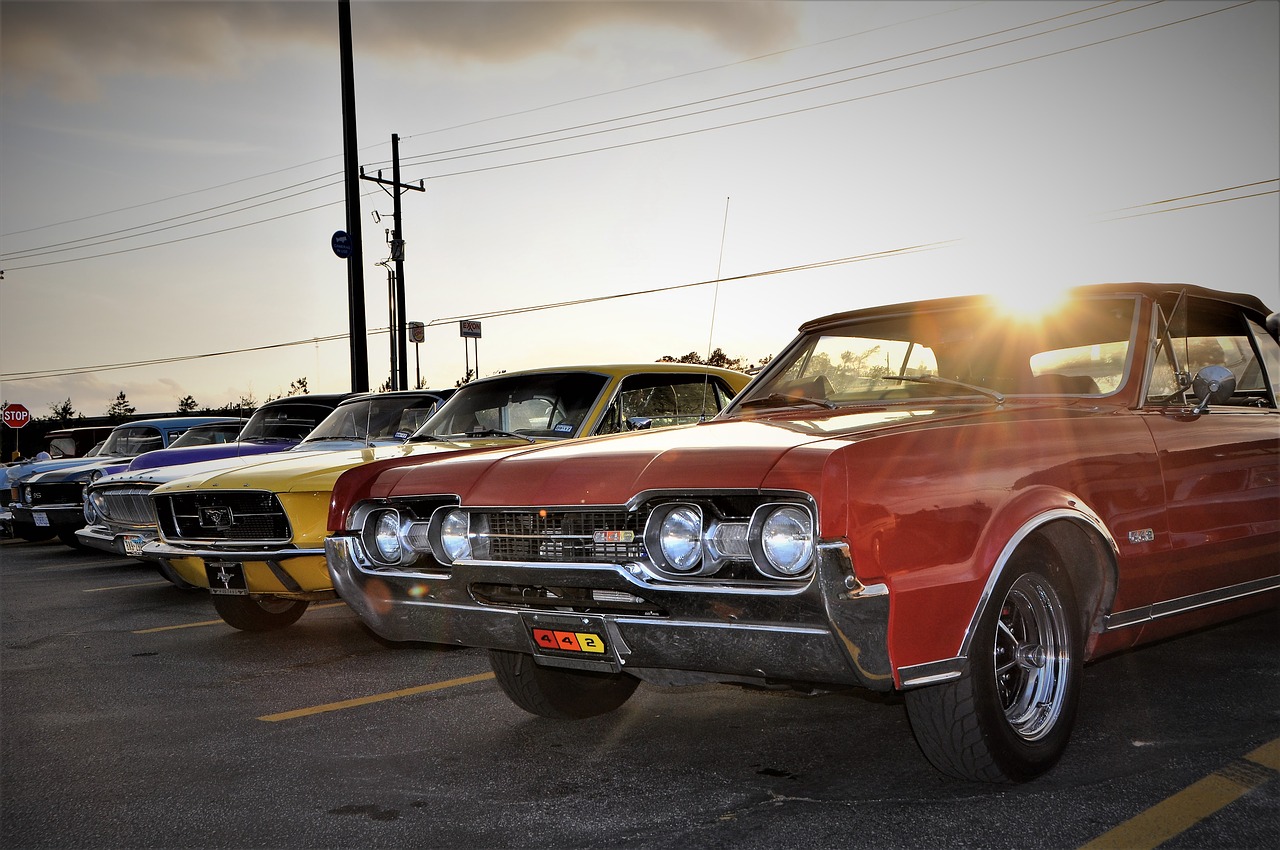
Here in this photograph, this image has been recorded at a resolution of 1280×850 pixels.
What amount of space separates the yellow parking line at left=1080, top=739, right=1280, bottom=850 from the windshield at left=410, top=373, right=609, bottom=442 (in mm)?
3987

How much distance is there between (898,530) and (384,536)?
1.90 metres

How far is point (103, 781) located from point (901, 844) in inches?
108

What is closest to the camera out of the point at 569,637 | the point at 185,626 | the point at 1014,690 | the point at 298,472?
the point at 569,637

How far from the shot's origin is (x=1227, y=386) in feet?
14.2

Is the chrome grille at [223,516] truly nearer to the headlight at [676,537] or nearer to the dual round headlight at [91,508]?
the dual round headlight at [91,508]

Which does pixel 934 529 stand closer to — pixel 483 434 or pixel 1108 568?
pixel 1108 568

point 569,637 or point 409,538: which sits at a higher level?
point 409,538

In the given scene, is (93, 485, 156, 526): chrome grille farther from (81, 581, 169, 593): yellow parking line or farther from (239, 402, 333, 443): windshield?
(239, 402, 333, 443): windshield

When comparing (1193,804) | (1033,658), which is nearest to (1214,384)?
(1033,658)

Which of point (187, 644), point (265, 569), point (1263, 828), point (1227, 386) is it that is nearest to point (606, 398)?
point (265, 569)

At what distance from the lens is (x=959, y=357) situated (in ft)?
15.6

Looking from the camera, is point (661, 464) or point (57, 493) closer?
point (661, 464)

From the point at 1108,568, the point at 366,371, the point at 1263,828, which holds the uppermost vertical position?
the point at 366,371

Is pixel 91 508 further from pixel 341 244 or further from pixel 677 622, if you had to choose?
pixel 341 244
